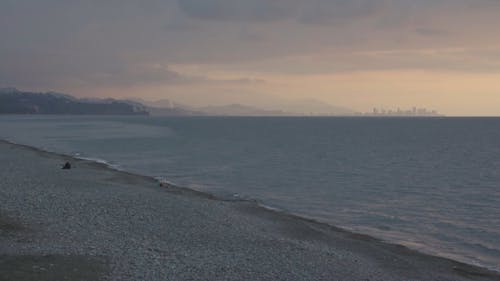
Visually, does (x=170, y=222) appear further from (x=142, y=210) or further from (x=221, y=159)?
(x=221, y=159)

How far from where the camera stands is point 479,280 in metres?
20.0

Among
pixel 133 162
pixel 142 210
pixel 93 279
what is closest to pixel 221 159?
pixel 133 162

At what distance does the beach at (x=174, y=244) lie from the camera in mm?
15555

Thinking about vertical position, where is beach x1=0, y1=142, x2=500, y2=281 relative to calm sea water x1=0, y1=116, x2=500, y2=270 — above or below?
above

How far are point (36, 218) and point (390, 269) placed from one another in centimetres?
1488

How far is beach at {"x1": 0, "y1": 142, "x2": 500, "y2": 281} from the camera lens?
15555mm

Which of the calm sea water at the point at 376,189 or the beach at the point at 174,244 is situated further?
the calm sea water at the point at 376,189

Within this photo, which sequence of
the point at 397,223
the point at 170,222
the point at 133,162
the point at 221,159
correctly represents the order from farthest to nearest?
the point at 221,159 < the point at 133,162 < the point at 397,223 < the point at 170,222

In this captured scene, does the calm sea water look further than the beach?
Yes

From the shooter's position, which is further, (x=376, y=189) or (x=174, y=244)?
(x=376, y=189)

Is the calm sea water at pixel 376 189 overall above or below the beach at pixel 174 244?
below

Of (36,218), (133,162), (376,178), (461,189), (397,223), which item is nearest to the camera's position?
(36,218)

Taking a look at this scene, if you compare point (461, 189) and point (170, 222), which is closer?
point (170, 222)

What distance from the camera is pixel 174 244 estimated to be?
65.0ft
